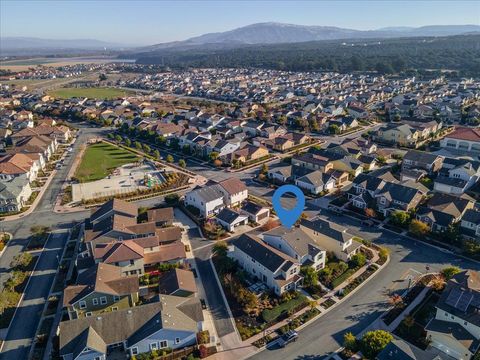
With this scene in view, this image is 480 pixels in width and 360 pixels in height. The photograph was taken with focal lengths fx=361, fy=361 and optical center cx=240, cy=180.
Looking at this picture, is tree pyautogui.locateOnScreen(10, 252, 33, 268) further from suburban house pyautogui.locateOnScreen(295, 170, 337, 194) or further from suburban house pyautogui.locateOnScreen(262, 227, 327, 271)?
suburban house pyautogui.locateOnScreen(295, 170, 337, 194)

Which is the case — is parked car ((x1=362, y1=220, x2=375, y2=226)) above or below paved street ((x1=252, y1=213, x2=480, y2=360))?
above

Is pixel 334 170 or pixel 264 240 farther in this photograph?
pixel 334 170

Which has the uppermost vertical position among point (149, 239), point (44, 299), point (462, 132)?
point (462, 132)

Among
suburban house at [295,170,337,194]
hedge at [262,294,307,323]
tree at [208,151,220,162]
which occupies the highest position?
tree at [208,151,220,162]

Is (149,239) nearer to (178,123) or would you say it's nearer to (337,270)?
(337,270)

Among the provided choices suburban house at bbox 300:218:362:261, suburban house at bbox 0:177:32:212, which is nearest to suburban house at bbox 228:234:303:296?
suburban house at bbox 300:218:362:261

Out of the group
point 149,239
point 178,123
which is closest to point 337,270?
point 149,239
